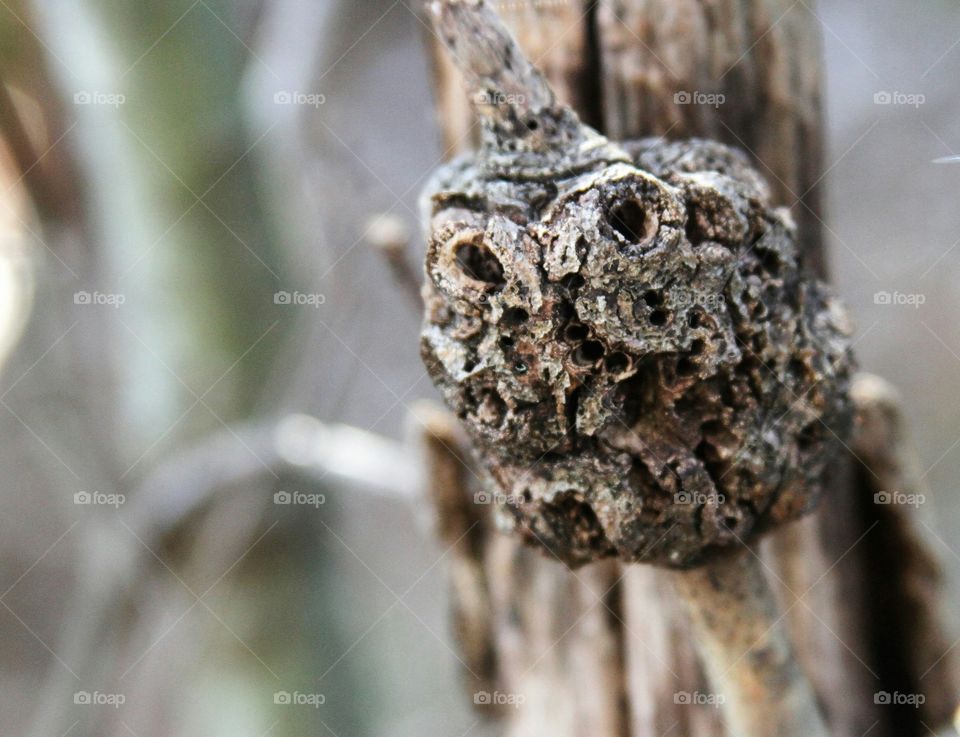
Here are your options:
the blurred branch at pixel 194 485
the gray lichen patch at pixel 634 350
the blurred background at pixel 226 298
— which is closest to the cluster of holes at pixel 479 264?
the gray lichen patch at pixel 634 350

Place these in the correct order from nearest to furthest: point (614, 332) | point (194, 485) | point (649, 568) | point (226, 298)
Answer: point (614, 332) < point (649, 568) < point (194, 485) < point (226, 298)

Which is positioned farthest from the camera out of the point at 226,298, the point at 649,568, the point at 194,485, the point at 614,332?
the point at 226,298

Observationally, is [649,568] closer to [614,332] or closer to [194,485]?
[614,332]

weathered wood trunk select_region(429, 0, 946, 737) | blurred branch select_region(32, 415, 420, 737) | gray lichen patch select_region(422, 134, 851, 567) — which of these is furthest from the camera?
blurred branch select_region(32, 415, 420, 737)

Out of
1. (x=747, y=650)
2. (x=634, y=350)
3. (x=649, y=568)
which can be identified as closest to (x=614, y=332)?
(x=634, y=350)

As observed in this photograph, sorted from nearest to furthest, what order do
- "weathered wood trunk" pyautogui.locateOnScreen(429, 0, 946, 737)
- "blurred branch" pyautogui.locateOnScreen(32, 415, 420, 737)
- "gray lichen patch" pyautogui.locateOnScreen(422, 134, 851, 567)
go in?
"gray lichen patch" pyautogui.locateOnScreen(422, 134, 851, 567), "weathered wood trunk" pyautogui.locateOnScreen(429, 0, 946, 737), "blurred branch" pyautogui.locateOnScreen(32, 415, 420, 737)

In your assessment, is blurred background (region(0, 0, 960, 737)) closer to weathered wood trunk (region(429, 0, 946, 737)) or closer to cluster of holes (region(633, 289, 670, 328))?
weathered wood trunk (region(429, 0, 946, 737))

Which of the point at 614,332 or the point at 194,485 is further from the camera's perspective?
the point at 194,485

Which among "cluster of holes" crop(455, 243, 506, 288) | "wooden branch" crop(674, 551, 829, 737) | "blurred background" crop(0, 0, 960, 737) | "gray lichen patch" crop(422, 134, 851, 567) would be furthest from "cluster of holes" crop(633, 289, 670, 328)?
"blurred background" crop(0, 0, 960, 737)
